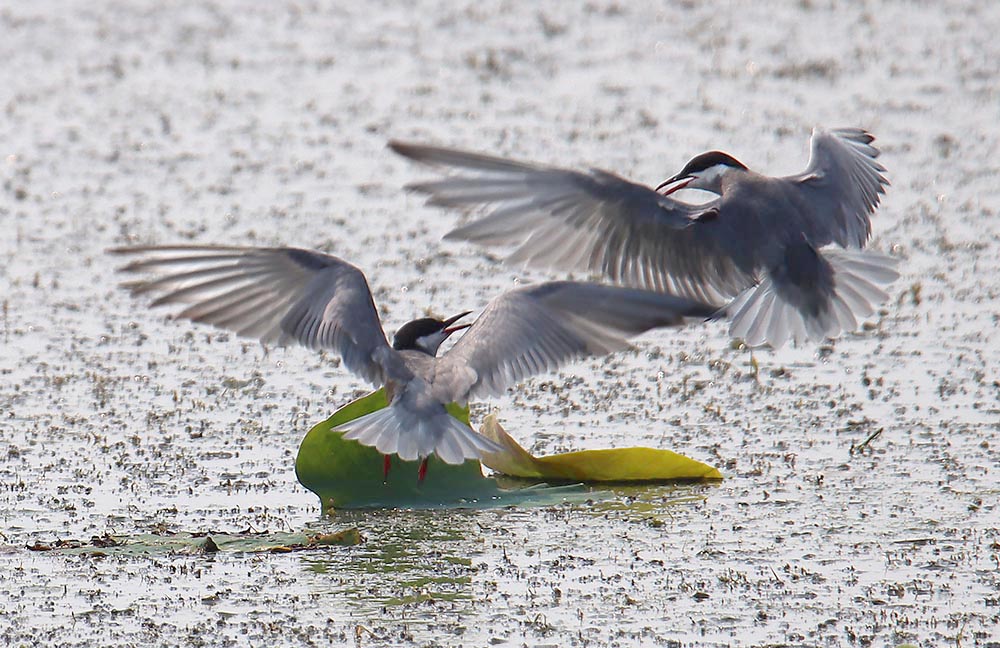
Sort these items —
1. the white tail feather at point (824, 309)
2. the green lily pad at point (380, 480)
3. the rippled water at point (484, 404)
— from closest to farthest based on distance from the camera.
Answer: the rippled water at point (484, 404) → the green lily pad at point (380, 480) → the white tail feather at point (824, 309)

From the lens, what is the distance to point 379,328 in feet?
21.2

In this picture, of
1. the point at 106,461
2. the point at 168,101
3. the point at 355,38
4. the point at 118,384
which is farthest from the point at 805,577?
the point at 355,38

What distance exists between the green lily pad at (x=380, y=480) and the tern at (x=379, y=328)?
0.88ft

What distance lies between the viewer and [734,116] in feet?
42.5

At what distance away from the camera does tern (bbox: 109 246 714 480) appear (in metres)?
6.14

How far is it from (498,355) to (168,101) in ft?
25.8

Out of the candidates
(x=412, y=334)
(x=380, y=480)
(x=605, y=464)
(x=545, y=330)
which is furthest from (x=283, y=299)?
(x=605, y=464)

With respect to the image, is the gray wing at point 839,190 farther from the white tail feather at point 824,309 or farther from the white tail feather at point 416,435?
the white tail feather at point 416,435

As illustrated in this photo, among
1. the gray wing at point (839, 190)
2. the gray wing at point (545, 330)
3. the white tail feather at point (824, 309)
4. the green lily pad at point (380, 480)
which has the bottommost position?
the green lily pad at point (380, 480)

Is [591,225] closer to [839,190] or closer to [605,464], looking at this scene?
[605,464]

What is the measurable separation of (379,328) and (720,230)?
49.3 inches

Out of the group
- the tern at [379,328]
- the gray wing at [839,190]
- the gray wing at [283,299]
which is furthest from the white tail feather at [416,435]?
the gray wing at [839,190]

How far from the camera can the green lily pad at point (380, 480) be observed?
6605mm

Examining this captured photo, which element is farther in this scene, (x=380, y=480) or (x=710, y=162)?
(x=710, y=162)
